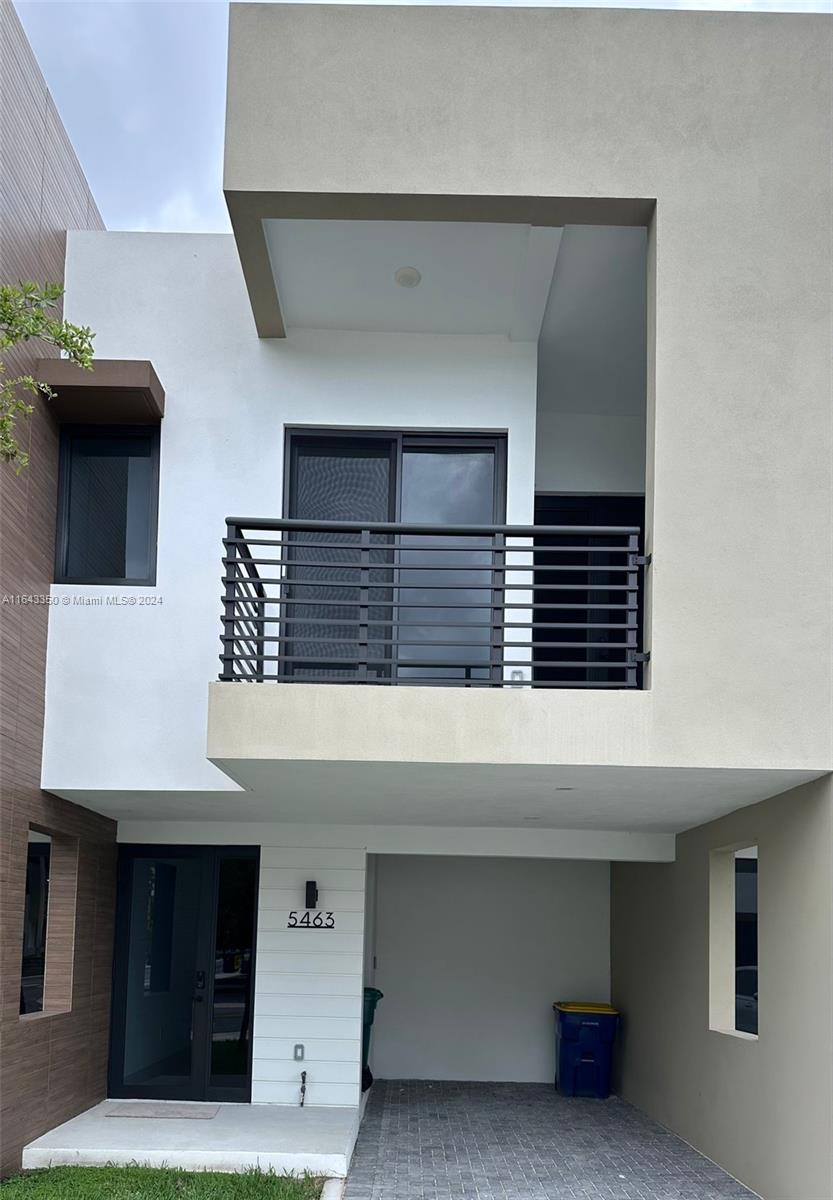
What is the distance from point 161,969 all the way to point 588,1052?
4.18 metres

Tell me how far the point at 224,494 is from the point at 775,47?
4600mm

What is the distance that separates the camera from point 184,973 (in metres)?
10.4

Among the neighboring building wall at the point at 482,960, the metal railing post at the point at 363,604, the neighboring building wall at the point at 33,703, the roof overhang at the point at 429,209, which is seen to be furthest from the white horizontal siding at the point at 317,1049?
the roof overhang at the point at 429,209

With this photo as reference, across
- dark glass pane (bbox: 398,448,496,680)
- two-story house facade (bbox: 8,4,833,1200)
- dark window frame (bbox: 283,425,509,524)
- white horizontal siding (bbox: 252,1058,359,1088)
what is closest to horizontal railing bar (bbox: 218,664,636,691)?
two-story house facade (bbox: 8,4,833,1200)

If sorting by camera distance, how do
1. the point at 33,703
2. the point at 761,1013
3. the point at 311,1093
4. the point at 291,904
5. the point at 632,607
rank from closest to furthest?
1. the point at 632,607
2. the point at 761,1013
3. the point at 33,703
4. the point at 311,1093
5. the point at 291,904

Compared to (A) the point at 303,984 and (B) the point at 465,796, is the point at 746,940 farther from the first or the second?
(A) the point at 303,984

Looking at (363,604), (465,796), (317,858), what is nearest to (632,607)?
(363,604)

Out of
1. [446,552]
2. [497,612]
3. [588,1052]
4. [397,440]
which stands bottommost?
[588,1052]

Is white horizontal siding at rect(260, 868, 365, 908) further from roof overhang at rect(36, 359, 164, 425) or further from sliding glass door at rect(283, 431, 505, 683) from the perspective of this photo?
roof overhang at rect(36, 359, 164, 425)

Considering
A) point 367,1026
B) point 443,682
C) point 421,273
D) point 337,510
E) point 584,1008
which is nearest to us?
point 443,682

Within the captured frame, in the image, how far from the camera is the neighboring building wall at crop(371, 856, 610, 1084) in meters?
12.5

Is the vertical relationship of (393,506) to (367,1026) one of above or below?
above

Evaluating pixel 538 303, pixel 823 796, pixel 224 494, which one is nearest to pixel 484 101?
pixel 538 303

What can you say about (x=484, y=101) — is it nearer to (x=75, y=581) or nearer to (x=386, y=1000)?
(x=75, y=581)
